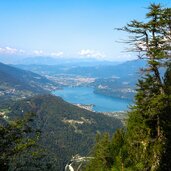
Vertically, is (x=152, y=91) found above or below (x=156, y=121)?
above

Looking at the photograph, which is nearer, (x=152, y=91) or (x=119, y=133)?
(x=152, y=91)

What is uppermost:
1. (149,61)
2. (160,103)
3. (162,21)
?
(162,21)

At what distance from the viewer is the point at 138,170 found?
10750 mm

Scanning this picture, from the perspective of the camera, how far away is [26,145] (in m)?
21.2

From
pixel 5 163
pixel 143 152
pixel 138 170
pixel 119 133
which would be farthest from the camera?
pixel 119 133

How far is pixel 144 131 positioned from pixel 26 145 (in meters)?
11.7

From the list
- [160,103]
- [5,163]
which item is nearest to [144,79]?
[160,103]

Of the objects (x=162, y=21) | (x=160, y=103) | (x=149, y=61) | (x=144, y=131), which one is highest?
(x=162, y=21)

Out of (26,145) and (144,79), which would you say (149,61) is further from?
(26,145)

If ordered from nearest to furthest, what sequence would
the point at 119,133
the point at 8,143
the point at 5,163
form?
the point at 5,163 < the point at 8,143 < the point at 119,133

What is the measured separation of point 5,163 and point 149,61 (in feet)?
42.8

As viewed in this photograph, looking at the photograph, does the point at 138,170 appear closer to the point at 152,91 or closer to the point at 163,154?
the point at 163,154

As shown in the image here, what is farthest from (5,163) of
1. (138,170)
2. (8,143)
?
(138,170)

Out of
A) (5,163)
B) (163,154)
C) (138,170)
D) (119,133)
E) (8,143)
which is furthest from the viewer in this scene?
(119,133)
